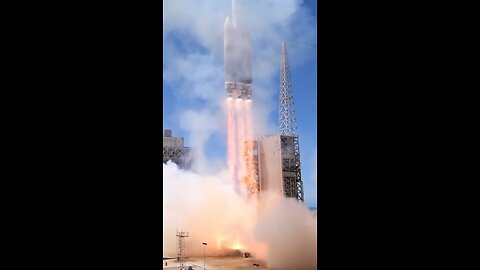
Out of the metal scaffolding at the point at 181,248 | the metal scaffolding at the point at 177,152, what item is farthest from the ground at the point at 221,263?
the metal scaffolding at the point at 177,152

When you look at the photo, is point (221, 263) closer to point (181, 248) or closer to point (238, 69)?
point (181, 248)

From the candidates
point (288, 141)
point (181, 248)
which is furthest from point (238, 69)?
point (181, 248)

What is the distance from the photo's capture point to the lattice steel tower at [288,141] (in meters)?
12.1

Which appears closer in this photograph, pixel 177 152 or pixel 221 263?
pixel 177 152

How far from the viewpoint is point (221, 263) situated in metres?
12.8

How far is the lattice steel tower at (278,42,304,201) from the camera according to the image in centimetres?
1209

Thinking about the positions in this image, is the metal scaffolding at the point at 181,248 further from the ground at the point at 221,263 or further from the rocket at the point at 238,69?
the rocket at the point at 238,69

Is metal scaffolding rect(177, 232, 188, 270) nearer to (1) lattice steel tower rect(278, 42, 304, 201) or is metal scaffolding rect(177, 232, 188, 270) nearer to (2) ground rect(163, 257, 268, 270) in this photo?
(2) ground rect(163, 257, 268, 270)

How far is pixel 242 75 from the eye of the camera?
12633mm

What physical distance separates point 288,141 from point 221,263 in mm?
3991
